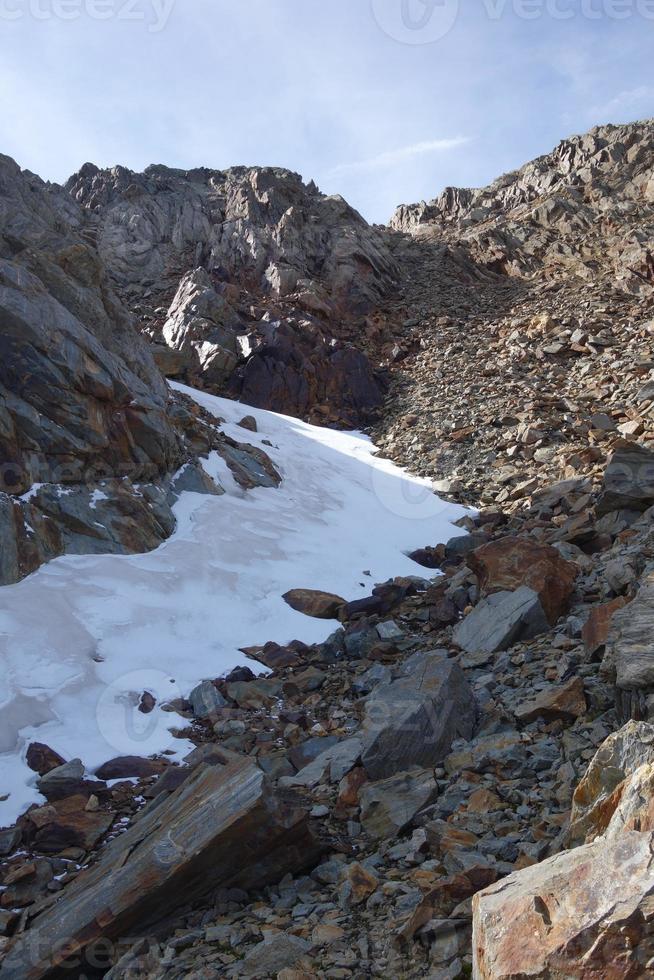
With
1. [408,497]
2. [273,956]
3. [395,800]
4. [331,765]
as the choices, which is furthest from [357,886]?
[408,497]

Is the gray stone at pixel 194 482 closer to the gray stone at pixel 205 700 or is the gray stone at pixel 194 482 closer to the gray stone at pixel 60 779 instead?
the gray stone at pixel 205 700

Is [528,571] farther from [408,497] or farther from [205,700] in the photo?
[408,497]

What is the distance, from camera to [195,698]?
9.30 metres

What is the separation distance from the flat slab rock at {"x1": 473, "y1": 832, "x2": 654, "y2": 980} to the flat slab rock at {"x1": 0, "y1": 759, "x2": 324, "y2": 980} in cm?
250

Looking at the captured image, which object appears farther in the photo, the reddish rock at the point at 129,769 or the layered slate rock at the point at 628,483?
the layered slate rock at the point at 628,483

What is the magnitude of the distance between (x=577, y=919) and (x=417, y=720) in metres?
4.23

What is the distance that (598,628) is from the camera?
790 cm

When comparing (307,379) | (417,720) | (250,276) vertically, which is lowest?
(417,720)

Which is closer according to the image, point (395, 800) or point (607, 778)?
point (607, 778)

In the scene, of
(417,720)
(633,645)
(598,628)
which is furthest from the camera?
(598,628)

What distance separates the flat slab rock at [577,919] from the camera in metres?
2.69

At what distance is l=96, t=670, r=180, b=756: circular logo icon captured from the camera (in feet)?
27.1

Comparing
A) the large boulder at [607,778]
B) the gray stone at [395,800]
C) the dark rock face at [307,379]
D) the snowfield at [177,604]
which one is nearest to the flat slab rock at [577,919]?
→ the large boulder at [607,778]

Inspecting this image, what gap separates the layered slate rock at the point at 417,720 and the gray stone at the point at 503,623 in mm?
A: 1820
